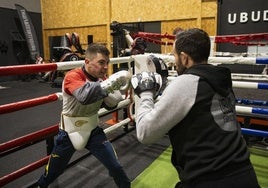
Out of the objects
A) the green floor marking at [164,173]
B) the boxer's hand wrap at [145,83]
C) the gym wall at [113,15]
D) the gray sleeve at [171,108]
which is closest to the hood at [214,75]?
the gray sleeve at [171,108]

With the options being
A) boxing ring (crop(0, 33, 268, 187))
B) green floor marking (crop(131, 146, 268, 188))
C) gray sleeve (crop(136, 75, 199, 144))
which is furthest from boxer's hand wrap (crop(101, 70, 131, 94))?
green floor marking (crop(131, 146, 268, 188))

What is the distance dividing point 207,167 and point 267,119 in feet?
8.18

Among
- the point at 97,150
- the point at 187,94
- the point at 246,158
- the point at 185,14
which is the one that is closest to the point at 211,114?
the point at 187,94

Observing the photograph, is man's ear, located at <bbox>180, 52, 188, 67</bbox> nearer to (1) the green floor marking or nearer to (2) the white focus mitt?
(2) the white focus mitt

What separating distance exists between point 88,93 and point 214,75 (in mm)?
839

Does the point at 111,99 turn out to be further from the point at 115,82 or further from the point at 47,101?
the point at 47,101

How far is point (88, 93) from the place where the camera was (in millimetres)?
1664

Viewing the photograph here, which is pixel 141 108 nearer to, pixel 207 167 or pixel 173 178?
pixel 207 167

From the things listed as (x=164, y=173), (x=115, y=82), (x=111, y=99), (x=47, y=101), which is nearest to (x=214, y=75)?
(x=115, y=82)

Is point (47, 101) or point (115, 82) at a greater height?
point (115, 82)

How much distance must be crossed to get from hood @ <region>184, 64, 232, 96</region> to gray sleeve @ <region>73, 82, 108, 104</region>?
0.71 m

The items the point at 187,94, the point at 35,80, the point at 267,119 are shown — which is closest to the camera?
the point at 187,94

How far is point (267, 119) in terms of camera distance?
126 inches

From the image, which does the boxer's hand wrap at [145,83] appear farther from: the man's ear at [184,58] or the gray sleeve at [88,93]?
the gray sleeve at [88,93]
